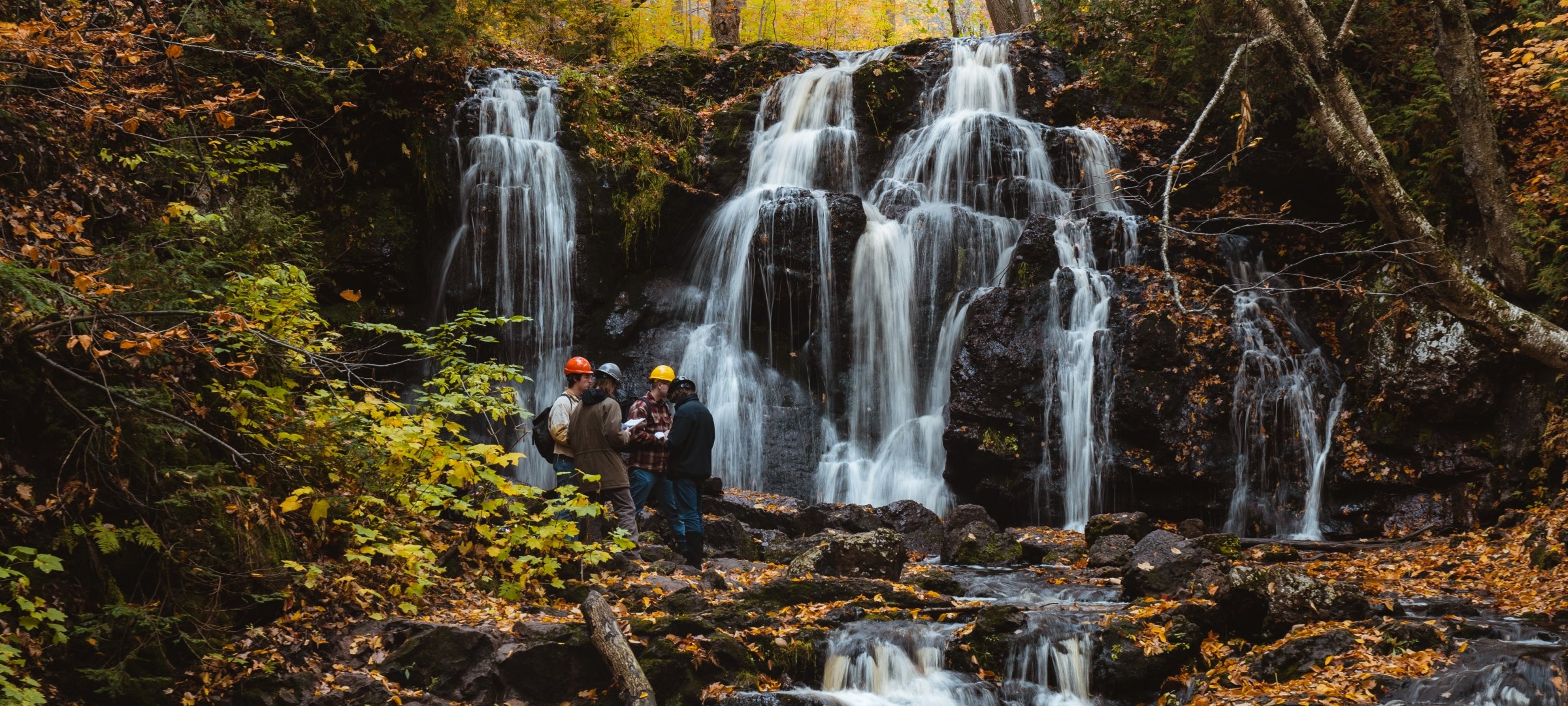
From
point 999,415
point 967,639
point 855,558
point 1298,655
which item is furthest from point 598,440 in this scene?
point 999,415

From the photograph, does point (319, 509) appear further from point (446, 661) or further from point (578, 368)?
point (578, 368)

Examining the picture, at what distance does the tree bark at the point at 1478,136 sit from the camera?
8.68m

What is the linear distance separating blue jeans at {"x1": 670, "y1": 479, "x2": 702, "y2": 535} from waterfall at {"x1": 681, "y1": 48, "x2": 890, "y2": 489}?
5.38m

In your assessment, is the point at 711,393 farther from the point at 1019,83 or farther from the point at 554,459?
the point at 1019,83

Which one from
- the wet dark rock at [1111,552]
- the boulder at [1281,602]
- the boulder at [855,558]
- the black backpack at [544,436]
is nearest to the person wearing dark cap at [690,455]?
the boulder at [855,558]

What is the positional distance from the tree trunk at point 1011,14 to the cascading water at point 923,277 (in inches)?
235

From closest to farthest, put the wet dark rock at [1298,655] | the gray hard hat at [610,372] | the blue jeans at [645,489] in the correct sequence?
the wet dark rock at [1298,655] → the gray hard hat at [610,372] → the blue jeans at [645,489]

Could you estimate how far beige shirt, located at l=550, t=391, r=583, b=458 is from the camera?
25.8 ft

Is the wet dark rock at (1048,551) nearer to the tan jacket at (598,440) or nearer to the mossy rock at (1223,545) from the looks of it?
the mossy rock at (1223,545)

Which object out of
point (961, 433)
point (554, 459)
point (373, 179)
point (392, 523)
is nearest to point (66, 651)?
point (392, 523)

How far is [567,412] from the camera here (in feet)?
26.0

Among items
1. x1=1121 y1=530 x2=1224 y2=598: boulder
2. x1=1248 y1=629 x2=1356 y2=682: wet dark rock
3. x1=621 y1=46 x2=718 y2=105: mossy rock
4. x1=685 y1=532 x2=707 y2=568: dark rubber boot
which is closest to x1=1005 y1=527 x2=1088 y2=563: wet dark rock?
x1=1121 y1=530 x2=1224 y2=598: boulder

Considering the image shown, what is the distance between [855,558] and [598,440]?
241 cm

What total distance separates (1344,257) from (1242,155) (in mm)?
2161
